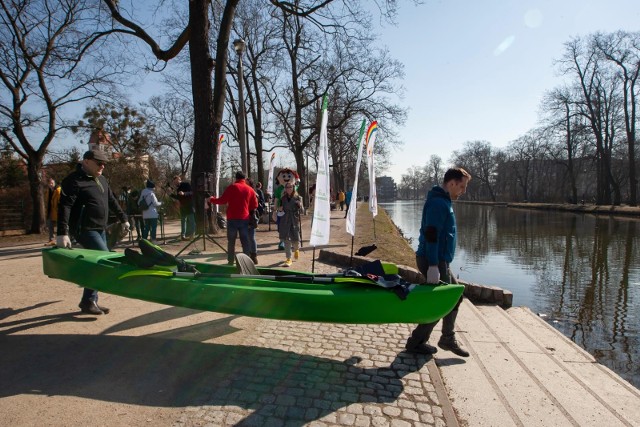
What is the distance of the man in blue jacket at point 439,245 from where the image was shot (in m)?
3.51

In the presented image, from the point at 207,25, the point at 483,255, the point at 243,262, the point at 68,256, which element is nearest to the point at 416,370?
the point at 243,262

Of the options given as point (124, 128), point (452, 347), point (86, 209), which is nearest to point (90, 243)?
point (86, 209)

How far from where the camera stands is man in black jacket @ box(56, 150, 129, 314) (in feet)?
14.4

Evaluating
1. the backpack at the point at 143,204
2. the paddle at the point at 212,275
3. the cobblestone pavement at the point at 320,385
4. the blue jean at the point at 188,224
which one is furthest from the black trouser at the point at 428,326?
the backpack at the point at 143,204

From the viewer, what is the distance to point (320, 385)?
3074mm

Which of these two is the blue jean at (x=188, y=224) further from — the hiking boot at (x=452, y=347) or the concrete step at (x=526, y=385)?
the hiking boot at (x=452, y=347)

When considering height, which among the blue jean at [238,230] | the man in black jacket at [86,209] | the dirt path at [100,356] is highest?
the man in black jacket at [86,209]

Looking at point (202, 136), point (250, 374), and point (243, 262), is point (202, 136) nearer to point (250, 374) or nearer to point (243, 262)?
point (243, 262)

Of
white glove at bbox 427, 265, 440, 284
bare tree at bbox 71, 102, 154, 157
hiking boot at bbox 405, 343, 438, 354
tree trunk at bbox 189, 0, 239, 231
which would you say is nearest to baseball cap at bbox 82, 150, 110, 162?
white glove at bbox 427, 265, 440, 284

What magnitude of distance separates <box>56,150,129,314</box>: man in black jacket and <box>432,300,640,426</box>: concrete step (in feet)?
14.3

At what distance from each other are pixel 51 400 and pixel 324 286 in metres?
2.31

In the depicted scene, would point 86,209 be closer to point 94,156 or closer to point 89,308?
point 94,156

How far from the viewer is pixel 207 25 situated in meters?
10.9

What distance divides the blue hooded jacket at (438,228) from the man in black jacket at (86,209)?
4021 millimetres
